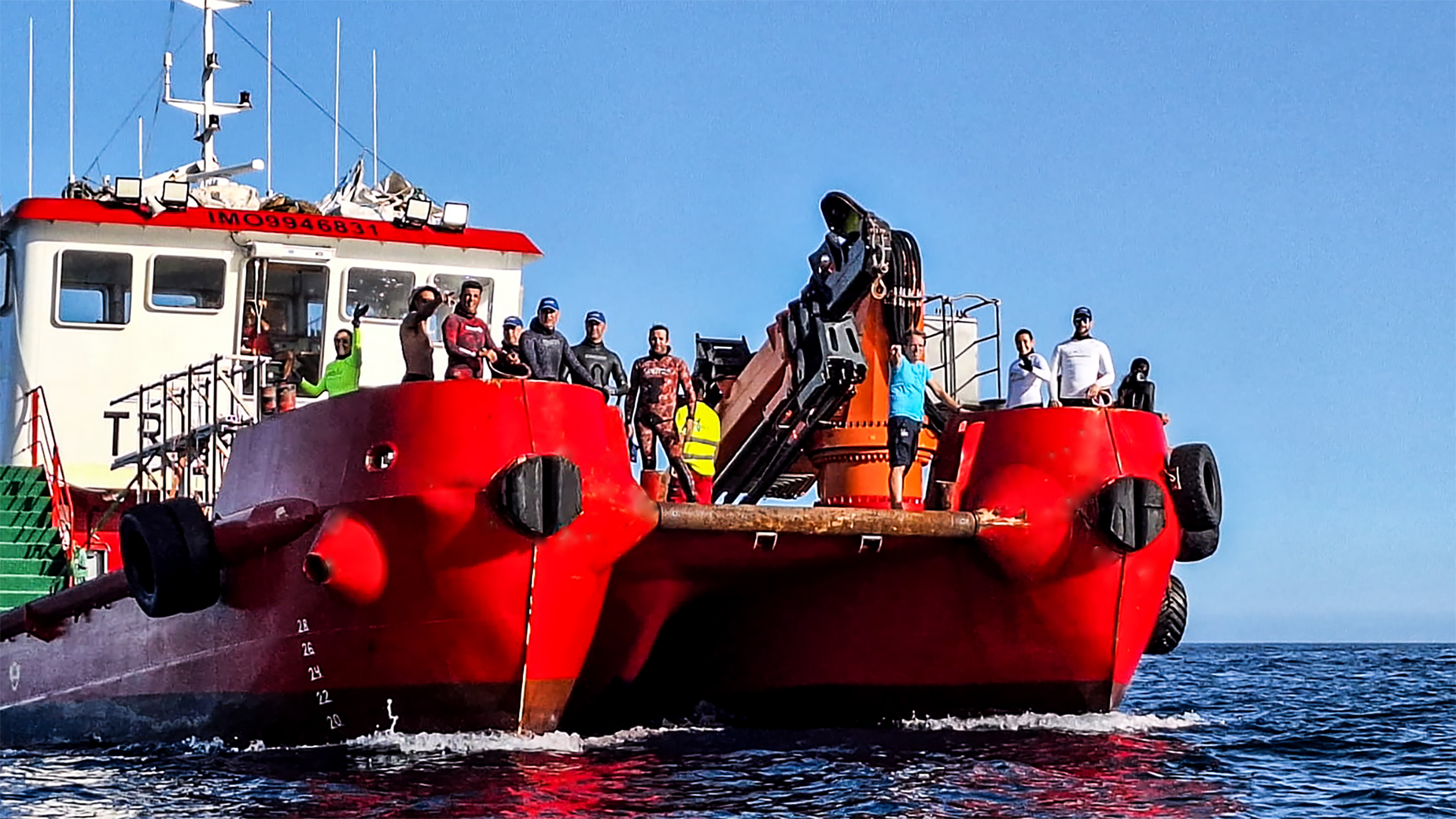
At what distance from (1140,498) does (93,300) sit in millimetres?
8593

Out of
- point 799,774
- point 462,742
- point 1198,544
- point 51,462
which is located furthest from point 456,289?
point 799,774

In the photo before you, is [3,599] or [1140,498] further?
[3,599]

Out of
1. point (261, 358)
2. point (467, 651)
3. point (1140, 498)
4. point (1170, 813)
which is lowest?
point (1170, 813)

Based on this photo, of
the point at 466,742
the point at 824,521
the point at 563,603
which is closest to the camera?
the point at 466,742

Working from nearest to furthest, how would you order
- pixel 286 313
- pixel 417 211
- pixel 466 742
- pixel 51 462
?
1. pixel 466 742
2. pixel 51 462
3. pixel 417 211
4. pixel 286 313

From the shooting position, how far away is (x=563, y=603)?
11.2m

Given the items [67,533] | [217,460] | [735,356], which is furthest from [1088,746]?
[67,533]

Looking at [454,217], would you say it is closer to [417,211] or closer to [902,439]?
[417,211]

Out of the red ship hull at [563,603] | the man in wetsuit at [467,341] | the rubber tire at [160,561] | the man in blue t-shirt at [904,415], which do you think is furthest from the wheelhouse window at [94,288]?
the man in blue t-shirt at [904,415]

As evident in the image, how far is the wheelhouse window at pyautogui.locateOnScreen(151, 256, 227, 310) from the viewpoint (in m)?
15.6

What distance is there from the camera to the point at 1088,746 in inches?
472

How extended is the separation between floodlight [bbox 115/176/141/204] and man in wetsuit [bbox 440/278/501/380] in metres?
5.01

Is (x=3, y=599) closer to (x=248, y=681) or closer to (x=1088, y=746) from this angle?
(x=248, y=681)

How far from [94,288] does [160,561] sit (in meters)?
5.16
